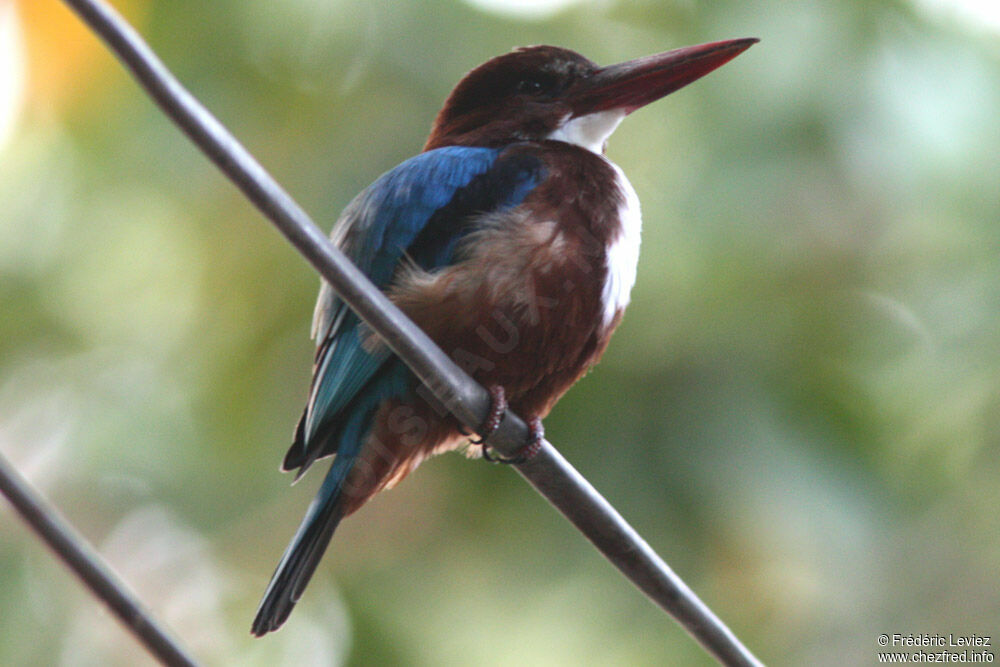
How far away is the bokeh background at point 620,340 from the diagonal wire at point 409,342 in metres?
1.87

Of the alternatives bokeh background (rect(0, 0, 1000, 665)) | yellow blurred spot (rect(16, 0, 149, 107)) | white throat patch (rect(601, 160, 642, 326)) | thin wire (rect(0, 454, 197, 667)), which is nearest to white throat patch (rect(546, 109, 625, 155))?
white throat patch (rect(601, 160, 642, 326))

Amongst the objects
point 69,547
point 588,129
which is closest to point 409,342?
point 69,547

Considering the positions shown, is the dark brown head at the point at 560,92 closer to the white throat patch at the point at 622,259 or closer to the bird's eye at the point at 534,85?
the bird's eye at the point at 534,85

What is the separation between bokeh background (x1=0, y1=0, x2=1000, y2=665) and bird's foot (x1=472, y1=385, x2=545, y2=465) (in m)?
1.63

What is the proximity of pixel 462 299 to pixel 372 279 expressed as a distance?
259 millimetres

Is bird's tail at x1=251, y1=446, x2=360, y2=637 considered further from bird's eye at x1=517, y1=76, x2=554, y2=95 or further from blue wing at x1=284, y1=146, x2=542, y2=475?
bird's eye at x1=517, y1=76, x2=554, y2=95

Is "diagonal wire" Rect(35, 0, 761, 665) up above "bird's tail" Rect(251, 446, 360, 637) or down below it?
above

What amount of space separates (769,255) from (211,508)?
91.0 inches

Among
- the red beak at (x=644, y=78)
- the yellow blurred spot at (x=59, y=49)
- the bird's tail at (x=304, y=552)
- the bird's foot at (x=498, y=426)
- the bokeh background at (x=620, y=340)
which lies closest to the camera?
the bird's foot at (x=498, y=426)

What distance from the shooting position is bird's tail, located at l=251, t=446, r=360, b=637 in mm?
2127

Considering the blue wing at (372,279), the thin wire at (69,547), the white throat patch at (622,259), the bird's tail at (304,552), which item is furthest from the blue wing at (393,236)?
the thin wire at (69,547)

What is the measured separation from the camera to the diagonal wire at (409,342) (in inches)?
41.3

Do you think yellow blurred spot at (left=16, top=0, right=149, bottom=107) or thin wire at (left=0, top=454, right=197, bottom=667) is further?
yellow blurred spot at (left=16, top=0, right=149, bottom=107)

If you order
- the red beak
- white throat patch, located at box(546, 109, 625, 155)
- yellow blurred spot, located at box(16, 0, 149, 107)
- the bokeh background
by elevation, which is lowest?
the bokeh background
